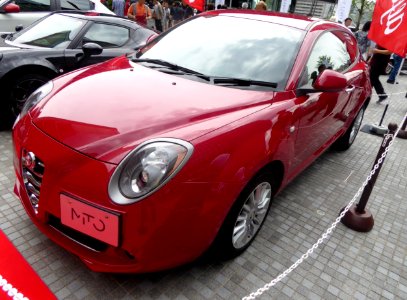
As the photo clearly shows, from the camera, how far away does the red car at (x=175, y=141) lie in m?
1.66

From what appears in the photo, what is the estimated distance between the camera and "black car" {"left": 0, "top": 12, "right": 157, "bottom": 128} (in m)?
3.78

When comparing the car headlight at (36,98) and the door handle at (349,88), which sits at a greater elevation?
the door handle at (349,88)

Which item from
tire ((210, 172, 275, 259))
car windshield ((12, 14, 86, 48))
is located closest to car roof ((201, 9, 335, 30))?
tire ((210, 172, 275, 259))

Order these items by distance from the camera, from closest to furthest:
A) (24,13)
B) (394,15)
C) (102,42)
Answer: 1. (394,15)
2. (102,42)
3. (24,13)

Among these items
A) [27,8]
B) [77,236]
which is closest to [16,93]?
[77,236]

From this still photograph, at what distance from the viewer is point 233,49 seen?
106 inches

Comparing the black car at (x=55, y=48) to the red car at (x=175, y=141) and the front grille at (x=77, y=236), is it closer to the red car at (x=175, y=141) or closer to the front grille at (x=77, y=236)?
the red car at (x=175, y=141)

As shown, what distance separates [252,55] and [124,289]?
1.86 m

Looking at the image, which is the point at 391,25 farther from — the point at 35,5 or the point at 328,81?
the point at 35,5

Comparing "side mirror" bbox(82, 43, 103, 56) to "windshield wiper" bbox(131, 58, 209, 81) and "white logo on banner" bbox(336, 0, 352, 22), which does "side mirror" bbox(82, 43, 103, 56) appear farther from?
"white logo on banner" bbox(336, 0, 352, 22)

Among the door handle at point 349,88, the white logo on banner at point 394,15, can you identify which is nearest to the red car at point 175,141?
the door handle at point 349,88

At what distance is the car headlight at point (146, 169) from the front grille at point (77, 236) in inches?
13.9

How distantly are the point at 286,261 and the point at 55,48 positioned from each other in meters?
3.59

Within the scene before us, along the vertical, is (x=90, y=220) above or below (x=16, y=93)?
above
